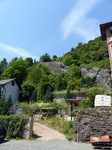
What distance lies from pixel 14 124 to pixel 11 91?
17010 mm

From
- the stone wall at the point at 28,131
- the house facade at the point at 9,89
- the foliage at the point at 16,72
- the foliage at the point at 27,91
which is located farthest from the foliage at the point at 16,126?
the foliage at the point at 16,72

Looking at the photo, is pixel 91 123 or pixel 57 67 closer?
pixel 91 123

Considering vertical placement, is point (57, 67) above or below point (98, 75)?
above

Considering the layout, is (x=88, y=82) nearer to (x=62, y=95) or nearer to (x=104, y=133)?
(x=62, y=95)

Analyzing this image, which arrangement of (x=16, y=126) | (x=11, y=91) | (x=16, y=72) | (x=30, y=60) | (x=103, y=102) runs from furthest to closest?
(x=30, y=60) < (x=16, y=72) < (x=11, y=91) < (x=103, y=102) < (x=16, y=126)

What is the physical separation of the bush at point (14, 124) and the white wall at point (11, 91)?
45.5 ft

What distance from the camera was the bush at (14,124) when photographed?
939 cm

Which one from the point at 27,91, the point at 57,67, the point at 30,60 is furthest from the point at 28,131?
the point at 30,60

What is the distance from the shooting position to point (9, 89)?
82.1 feet

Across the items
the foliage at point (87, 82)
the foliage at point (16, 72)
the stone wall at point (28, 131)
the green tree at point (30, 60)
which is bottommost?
the stone wall at point (28, 131)

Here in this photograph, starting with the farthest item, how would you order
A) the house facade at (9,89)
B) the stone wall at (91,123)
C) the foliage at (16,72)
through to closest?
the foliage at (16,72), the house facade at (9,89), the stone wall at (91,123)

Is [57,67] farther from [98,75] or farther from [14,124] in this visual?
[14,124]

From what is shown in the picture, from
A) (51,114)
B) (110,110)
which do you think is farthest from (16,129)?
(51,114)

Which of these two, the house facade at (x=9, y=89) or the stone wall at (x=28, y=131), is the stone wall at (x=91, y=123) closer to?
the stone wall at (x=28, y=131)
